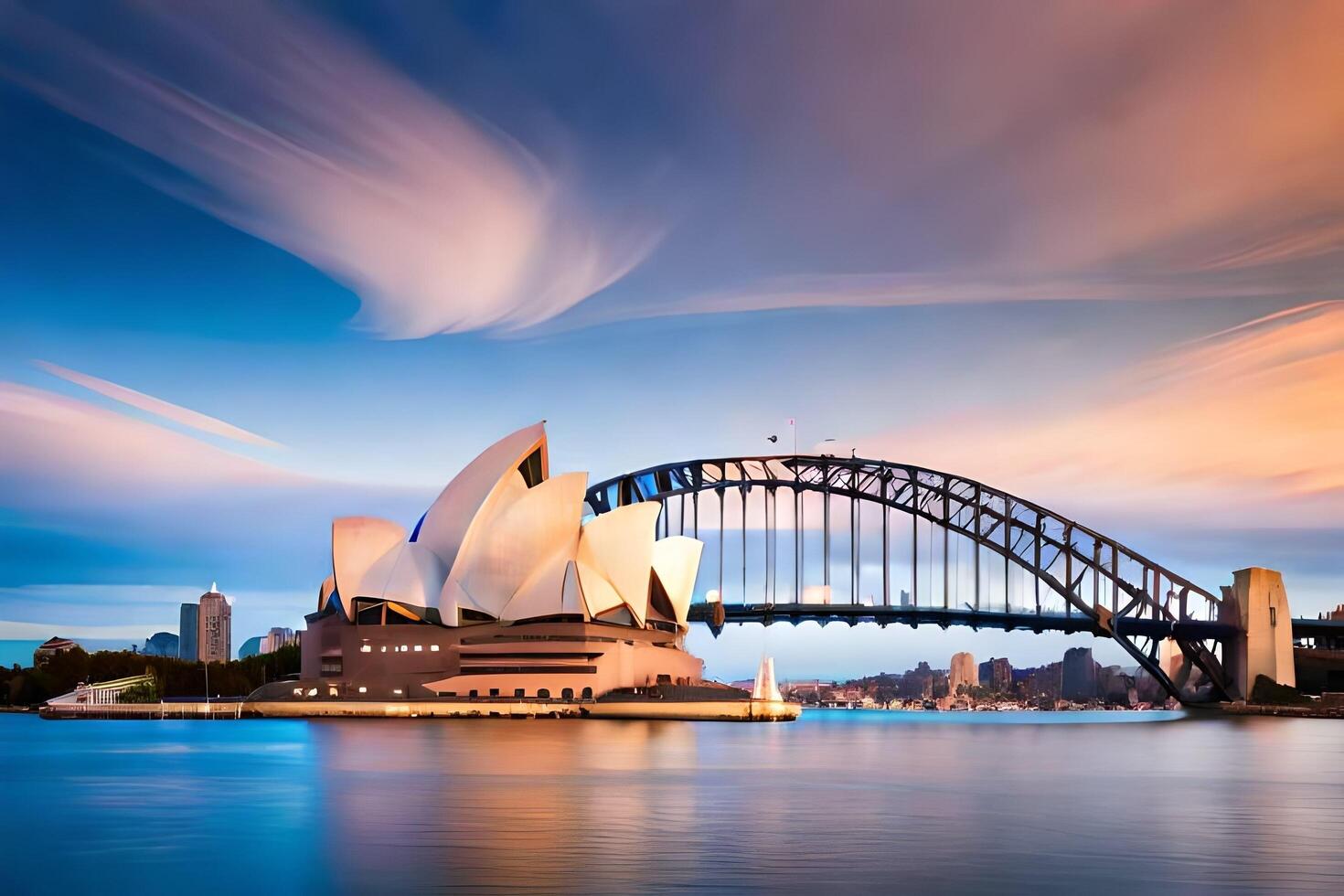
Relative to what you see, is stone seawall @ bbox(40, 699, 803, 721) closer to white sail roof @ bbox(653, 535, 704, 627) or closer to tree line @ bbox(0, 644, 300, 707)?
white sail roof @ bbox(653, 535, 704, 627)

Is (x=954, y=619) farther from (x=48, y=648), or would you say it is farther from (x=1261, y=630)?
(x=48, y=648)

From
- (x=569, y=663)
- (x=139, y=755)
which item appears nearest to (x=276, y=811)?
(x=139, y=755)

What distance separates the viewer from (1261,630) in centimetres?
11312

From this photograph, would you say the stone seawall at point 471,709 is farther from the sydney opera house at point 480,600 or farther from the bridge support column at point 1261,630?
the bridge support column at point 1261,630

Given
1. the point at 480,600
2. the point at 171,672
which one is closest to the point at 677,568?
the point at 480,600

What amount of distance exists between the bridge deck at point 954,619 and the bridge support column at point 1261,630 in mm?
1802

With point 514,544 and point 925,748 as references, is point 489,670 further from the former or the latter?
point 925,748

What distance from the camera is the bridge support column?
371 feet

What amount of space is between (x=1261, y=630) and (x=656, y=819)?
9793cm

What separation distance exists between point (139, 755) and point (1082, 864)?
4442 centimetres

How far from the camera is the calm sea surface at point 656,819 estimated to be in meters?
21.8

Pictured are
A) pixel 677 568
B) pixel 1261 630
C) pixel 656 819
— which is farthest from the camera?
pixel 1261 630

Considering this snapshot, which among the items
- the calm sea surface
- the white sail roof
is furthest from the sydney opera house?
the calm sea surface

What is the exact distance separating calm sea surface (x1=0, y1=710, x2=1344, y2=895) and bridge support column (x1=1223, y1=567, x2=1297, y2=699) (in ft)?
178
